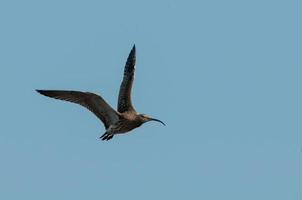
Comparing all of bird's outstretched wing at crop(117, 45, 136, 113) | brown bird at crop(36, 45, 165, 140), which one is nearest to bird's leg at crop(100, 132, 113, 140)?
brown bird at crop(36, 45, 165, 140)

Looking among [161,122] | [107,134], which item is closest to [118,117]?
[107,134]

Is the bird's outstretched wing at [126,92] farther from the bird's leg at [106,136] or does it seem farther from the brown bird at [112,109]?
the bird's leg at [106,136]

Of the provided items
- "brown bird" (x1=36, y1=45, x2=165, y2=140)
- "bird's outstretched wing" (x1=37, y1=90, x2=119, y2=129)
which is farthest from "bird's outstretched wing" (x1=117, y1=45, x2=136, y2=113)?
"bird's outstretched wing" (x1=37, y1=90, x2=119, y2=129)

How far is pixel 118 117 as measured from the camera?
29047mm

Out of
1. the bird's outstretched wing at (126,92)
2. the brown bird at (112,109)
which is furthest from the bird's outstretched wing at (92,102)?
the bird's outstretched wing at (126,92)

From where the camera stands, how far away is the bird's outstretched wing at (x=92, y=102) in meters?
27.5

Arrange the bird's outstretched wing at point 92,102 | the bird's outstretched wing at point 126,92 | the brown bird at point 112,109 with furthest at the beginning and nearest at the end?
the bird's outstretched wing at point 126,92 < the brown bird at point 112,109 < the bird's outstretched wing at point 92,102

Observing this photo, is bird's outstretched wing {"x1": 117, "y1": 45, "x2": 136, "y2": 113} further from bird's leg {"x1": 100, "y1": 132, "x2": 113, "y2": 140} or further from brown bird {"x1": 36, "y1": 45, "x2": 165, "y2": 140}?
bird's leg {"x1": 100, "y1": 132, "x2": 113, "y2": 140}

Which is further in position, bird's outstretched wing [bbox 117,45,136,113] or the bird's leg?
bird's outstretched wing [bbox 117,45,136,113]

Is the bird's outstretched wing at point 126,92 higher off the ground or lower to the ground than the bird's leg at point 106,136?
higher

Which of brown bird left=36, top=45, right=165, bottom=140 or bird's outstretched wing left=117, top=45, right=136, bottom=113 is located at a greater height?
bird's outstretched wing left=117, top=45, right=136, bottom=113

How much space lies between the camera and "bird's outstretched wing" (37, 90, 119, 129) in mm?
27484

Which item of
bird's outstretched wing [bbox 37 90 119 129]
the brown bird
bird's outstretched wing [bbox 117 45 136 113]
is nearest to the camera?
bird's outstretched wing [bbox 37 90 119 129]

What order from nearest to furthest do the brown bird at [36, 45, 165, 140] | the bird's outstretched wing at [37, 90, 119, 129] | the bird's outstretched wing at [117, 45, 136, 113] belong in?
the bird's outstretched wing at [37, 90, 119, 129], the brown bird at [36, 45, 165, 140], the bird's outstretched wing at [117, 45, 136, 113]
